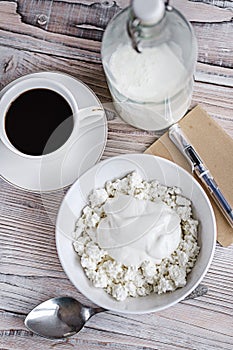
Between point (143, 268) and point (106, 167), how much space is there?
18 centimetres

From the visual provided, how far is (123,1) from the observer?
3.91 ft

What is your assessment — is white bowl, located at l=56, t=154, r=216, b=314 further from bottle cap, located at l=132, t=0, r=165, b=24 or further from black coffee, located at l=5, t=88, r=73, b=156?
bottle cap, located at l=132, t=0, r=165, b=24

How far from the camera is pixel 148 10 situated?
0.89m

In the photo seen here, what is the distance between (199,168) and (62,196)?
25cm

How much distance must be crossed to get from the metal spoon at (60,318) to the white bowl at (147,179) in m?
0.06

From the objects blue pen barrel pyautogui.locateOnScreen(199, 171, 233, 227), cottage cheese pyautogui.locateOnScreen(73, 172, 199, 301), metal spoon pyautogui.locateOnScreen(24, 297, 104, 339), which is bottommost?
metal spoon pyautogui.locateOnScreen(24, 297, 104, 339)

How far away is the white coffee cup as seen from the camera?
3.57 ft

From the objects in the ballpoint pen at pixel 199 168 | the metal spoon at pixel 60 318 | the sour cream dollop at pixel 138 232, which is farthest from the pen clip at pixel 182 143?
the metal spoon at pixel 60 318

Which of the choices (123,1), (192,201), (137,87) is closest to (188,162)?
(192,201)

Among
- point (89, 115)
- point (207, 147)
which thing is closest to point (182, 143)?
point (207, 147)

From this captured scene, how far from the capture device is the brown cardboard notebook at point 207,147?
1129mm

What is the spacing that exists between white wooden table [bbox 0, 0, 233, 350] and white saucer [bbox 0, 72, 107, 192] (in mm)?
29

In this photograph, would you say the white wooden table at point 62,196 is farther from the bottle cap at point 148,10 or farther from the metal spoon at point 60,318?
the bottle cap at point 148,10

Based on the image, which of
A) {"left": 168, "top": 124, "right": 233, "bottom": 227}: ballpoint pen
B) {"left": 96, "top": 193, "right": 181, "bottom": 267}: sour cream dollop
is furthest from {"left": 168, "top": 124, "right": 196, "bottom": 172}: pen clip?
{"left": 96, "top": 193, "right": 181, "bottom": 267}: sour cream dollop
